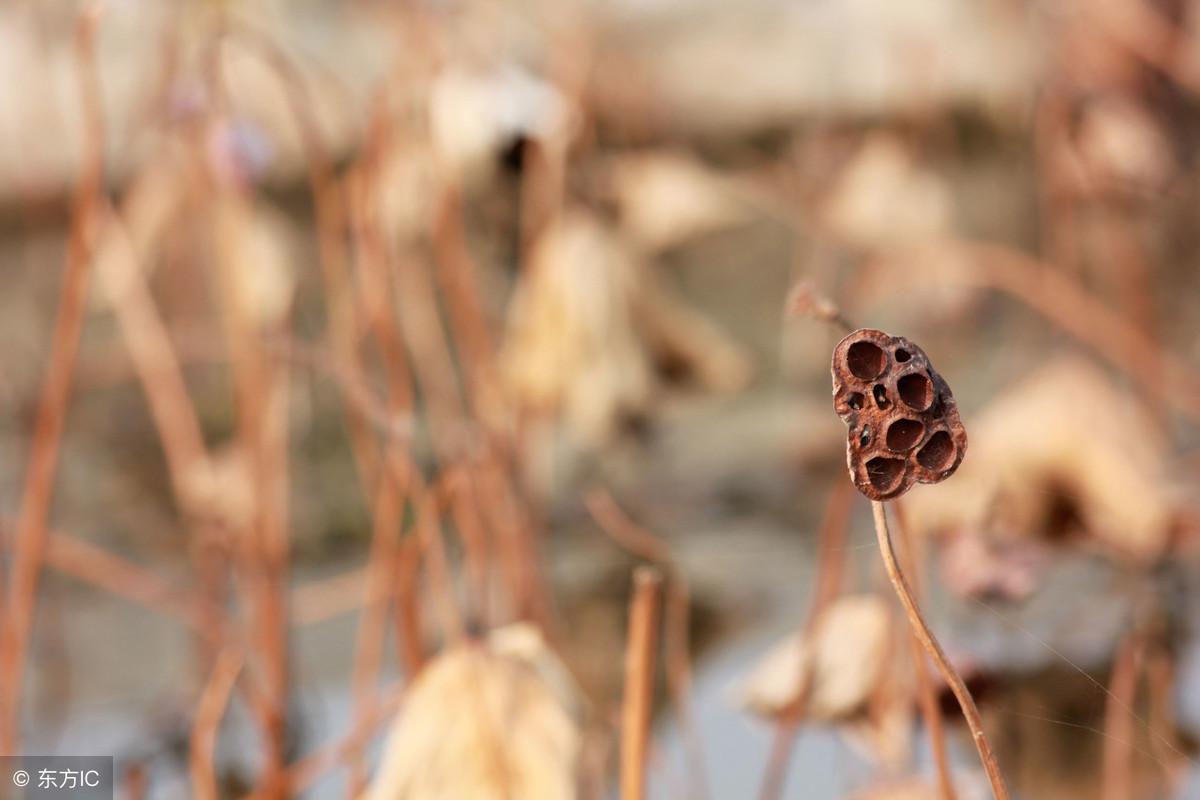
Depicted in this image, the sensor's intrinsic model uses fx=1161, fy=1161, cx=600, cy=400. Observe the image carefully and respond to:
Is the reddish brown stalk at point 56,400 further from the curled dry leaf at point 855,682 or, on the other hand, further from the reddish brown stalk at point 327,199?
the curled dry leaf at point 855,682

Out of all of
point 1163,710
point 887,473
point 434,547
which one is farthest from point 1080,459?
point 887,473

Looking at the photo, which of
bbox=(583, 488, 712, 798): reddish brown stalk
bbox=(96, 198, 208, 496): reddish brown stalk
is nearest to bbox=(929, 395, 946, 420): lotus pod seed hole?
bbox=(583, 488, 712, 798): reddish brown stalk

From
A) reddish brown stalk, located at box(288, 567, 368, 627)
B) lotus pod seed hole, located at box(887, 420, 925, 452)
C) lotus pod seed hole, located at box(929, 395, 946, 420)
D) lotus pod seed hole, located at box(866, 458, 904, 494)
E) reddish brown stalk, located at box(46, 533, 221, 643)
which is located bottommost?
reddish brown stalk, located at box(288, 567, 368, 627)

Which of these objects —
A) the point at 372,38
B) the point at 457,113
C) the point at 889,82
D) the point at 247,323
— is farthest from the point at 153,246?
the point at 889,82

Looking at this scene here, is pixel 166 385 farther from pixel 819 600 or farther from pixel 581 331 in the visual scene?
pixel 819 600

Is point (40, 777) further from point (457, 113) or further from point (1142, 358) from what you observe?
point (1142, 358)

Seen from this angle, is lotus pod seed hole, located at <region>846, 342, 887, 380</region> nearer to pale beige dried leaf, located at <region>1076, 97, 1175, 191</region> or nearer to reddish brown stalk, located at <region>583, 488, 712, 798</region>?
reddish brown stalk, located at <region>583, 488, 712, 798</region>
